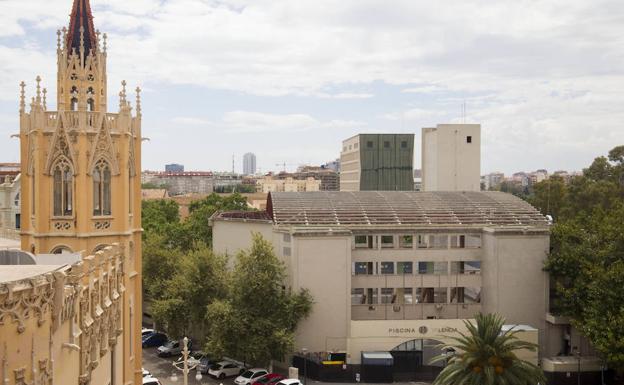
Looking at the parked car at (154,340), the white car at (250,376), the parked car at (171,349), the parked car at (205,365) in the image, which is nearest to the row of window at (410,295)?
the white car at (250,376)

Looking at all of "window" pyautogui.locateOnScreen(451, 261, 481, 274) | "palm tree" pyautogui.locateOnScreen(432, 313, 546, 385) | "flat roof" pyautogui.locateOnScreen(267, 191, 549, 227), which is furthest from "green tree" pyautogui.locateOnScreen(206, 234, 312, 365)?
"palm tree" pyautogui.locateOnScreen(432, 313, 546, 385)

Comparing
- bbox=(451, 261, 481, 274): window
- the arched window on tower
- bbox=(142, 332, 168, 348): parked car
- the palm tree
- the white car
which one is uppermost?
the arched window on tower

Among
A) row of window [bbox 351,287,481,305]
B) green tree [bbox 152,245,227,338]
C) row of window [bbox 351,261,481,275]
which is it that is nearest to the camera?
green tree [bbox 152,245,227,338]

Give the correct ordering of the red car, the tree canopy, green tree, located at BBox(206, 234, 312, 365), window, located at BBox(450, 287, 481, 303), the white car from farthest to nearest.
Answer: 1. window, located at BBox(450, 287, 481, 303)
2. the white car
3. the red car
4. green tree, located at BBox(206, 234, 312, 365)
5. the tree canopy

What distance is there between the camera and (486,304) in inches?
1937

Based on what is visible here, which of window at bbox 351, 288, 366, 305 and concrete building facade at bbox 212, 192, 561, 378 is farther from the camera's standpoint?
window at bbox 351, 288, 366, 305

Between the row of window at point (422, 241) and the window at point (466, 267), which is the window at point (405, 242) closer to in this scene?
the row of window at point (422, 241)

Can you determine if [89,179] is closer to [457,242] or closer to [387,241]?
[387,241]

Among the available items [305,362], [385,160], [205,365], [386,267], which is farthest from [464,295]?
[385,160]

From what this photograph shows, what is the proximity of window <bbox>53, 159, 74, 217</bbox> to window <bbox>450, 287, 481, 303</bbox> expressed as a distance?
32585mm

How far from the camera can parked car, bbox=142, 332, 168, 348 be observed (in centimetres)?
5541

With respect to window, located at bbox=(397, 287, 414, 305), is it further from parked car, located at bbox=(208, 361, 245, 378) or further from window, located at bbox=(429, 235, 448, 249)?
parked car, located at bbox=(208, 361, 245, 378)

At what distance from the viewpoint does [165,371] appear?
158ft

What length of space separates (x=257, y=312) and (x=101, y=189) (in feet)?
65.0
